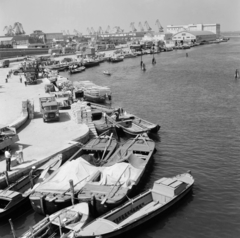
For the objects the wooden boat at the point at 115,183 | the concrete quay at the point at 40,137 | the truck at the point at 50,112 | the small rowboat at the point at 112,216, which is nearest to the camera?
the small rowboat at the point at 112,216

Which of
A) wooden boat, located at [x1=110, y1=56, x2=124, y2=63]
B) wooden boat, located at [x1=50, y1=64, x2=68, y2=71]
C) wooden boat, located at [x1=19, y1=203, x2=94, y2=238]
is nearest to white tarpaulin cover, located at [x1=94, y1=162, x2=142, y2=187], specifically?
wooden boat, located at [x1=19, y1=203, x2=94, y2=238]

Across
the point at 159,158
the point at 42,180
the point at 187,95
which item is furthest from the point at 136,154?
the point at 187,95

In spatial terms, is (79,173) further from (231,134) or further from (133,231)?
(231,134)

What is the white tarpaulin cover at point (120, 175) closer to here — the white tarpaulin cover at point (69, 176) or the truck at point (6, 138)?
the white tarpaulin cover at point (69, 176)

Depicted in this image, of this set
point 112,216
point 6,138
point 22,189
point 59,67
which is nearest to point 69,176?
point 22,189

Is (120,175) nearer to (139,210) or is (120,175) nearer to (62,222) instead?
(139,210)

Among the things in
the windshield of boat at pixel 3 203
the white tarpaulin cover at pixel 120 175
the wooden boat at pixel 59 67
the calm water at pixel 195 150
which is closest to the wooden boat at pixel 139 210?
the calm water at pixel 195 150
